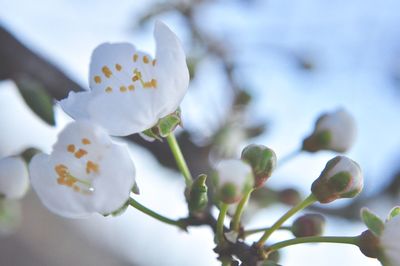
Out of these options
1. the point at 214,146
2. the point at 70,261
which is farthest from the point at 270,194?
the point at 70,261

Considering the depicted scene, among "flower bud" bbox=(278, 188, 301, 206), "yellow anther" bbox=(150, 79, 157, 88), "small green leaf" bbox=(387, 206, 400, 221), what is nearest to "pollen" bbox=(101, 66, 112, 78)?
"yellow anther" bbox=(150, 79, 157, 88)

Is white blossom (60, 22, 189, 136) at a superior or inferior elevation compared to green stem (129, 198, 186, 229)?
superior

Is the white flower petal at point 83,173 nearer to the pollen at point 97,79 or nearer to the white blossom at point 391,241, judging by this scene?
the pollen at point 97,79

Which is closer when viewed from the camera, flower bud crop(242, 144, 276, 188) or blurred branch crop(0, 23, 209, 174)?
flower bud crop(242, 144, 276, 188)

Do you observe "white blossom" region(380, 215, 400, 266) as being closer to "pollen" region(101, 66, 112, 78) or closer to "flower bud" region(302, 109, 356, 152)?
"flower bud" region(302, 109, 356, 152)

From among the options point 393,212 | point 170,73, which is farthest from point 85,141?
point 393,212

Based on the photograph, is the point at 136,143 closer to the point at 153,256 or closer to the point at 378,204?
the point at 378,204
